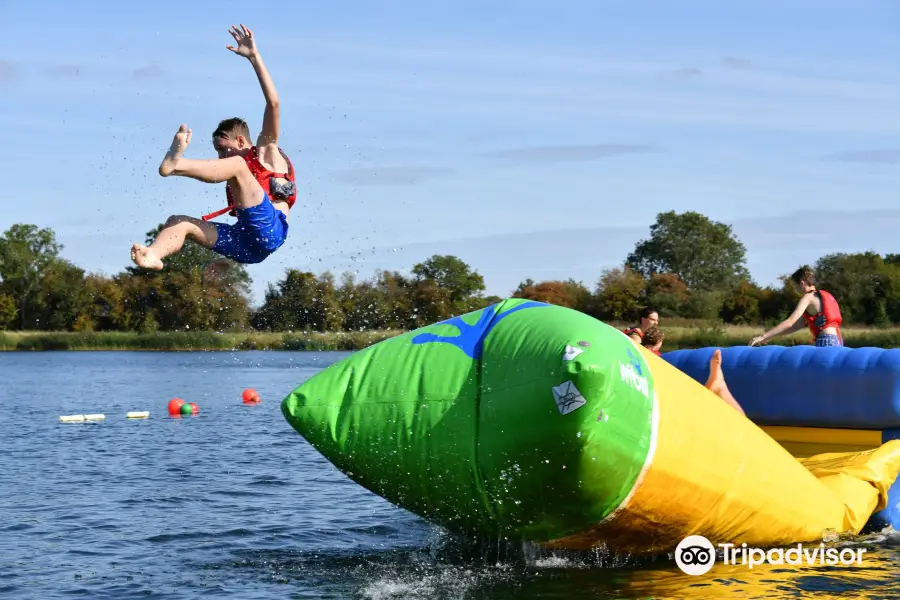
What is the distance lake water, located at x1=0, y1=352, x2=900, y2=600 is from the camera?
26.8 feet

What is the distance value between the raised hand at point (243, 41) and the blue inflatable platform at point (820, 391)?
18.9ft

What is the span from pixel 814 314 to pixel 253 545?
19.7 feet

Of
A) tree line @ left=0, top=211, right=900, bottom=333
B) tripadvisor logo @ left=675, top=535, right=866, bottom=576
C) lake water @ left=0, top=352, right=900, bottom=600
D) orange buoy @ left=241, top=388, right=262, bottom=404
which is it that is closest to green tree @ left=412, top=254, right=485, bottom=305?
tree line @ left=0, top=211, right=900, bottom=333

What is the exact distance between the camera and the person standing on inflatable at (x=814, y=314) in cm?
1120

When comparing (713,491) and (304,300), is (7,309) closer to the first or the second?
(304,300)

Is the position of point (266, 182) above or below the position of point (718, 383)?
above

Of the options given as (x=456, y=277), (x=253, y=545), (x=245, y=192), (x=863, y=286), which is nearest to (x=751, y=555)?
(x=253, y=545)

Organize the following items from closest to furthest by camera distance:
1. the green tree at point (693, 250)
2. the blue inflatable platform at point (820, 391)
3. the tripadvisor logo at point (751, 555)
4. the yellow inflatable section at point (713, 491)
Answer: the yellow inflatable section at point (713, 491) < the tripadvisor logo at point (751, 555) < the blue inflatable platform at point (820, 391) < the green tree at point (693, 250)

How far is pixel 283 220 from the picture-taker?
26.4 feet

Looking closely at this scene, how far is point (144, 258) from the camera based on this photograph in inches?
275

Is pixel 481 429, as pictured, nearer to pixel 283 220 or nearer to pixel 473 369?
pixel 473 369

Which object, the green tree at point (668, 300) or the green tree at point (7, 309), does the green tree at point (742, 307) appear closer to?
the green tree at point (668, 300)

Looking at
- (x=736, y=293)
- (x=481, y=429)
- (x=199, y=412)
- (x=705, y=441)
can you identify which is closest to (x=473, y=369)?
(x=481, y=429)

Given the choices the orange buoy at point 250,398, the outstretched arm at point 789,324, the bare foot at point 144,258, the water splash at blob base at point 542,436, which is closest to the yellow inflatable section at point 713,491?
the water splash at blob base at point 542,436
